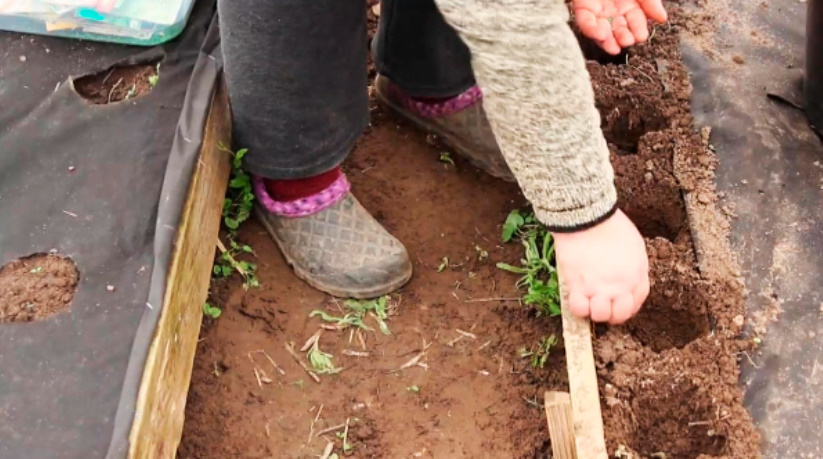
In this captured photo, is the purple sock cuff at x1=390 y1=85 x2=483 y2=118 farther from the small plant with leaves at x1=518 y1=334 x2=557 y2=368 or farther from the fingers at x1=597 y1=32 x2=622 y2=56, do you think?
the small plant with leaves at x1=518 y1=334 x2=557 y2=368

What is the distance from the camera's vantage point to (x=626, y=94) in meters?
2.01

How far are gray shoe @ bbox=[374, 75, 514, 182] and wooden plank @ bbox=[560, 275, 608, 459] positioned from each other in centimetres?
54

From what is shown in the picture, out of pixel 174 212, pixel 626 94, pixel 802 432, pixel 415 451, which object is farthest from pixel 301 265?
pixel 802 432

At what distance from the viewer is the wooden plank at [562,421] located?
1354 mm

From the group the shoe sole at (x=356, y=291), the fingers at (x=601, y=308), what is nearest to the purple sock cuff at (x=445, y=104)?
the shoe sole at (x=356, y=291)

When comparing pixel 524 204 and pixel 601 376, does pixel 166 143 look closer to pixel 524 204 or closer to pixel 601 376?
pixel 524 204

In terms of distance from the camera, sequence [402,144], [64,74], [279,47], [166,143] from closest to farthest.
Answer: [279,47] < [166,143] < [64,74] < [402,144]

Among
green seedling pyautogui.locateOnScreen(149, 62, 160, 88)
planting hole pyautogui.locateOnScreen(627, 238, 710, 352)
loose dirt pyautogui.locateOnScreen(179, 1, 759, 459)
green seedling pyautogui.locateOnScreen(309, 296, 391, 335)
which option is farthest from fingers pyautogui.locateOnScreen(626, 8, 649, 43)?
green seedling pyautogui.locateOnScreen(149, 62, 160, 88)

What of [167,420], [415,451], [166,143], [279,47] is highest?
[279,47]

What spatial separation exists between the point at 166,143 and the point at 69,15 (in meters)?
0.42

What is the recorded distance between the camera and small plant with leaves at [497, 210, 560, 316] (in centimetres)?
172

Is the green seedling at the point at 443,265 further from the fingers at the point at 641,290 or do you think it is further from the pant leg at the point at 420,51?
the fingers at the point at 641,290

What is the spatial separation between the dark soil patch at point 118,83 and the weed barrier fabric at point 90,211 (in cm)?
2

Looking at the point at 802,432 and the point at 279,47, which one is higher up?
the point at 279,47
